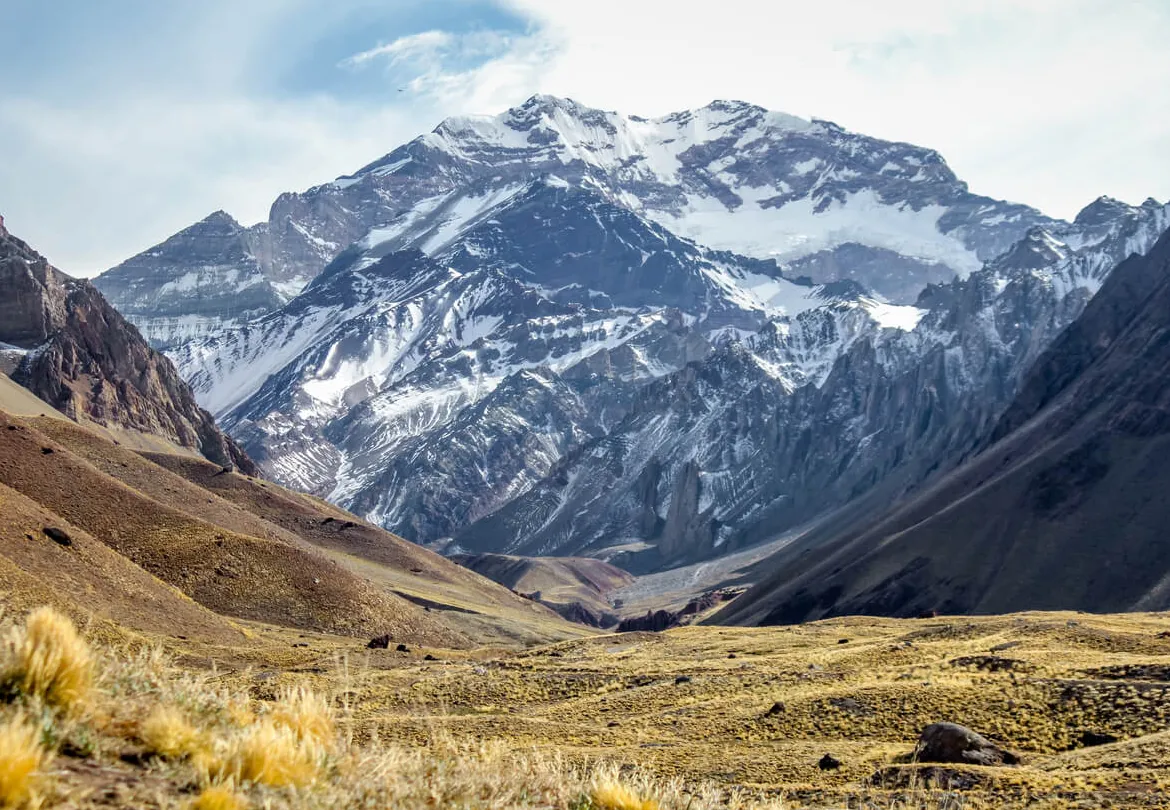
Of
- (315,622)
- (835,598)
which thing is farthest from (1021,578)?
(315,622)

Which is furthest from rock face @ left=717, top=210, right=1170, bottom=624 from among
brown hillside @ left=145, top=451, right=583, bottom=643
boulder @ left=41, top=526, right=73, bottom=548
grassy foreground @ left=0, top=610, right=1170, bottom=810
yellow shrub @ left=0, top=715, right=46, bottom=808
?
yellow shrub @ left=0, top=715, right=46, bottom=808

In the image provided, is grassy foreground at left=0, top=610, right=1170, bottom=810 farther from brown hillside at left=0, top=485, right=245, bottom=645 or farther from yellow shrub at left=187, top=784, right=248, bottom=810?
brown hillside at left=0, top=485, right=245, bottom=645

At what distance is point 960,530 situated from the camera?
158m

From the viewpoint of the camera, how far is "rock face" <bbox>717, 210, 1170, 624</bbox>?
→ 5413 inches

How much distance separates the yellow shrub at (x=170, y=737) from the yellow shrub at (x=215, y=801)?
1.26m

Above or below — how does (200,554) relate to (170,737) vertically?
below

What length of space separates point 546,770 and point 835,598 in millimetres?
154094

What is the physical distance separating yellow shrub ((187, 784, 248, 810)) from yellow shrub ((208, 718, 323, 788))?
0.43 m

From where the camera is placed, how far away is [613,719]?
42031 millimetres

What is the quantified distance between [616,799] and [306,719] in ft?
11.9

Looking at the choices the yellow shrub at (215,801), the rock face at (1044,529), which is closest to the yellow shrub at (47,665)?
the yellow shrub at (215,801)

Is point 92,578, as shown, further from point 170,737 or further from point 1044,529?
point 1044,529

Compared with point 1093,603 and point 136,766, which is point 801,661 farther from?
point 1093,603

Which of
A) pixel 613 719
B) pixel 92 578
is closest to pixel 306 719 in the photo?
pixel 613 719
